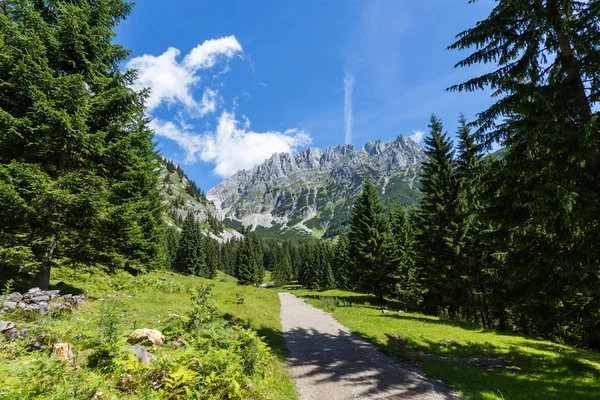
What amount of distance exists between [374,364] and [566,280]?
7095 mm

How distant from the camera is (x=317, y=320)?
59.2 ft

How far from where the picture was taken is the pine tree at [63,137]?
388 inches

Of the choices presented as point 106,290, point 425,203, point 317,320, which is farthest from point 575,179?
point 106,290

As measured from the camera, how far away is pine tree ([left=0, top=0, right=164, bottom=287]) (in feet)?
32.3

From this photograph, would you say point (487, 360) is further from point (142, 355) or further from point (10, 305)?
point (10, 305)

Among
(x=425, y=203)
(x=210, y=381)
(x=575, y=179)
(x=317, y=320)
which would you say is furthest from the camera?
(x=425, y=203)

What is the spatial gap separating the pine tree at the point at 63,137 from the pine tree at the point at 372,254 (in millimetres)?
24821

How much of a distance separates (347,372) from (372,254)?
76.4ft

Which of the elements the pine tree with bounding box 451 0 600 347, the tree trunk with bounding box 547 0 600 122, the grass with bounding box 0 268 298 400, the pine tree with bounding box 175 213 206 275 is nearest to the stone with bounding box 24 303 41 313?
the grass with bounding box 0 268 298 400

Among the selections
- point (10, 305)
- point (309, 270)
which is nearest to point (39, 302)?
point (10, 305)

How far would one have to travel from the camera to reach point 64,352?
545cm

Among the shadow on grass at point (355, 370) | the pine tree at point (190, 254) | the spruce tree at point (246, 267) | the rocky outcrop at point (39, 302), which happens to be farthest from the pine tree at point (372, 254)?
the pine tree at point (190, 254)

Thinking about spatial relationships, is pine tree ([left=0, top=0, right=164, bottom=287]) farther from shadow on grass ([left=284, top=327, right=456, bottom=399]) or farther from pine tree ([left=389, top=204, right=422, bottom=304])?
pine tree ([left=389, top=204, right=422, bottom=304])

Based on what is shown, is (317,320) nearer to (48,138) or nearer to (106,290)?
(106,290)
